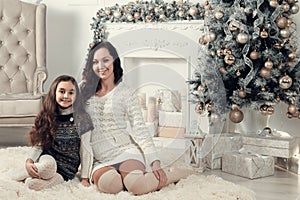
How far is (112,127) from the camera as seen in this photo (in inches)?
95.7

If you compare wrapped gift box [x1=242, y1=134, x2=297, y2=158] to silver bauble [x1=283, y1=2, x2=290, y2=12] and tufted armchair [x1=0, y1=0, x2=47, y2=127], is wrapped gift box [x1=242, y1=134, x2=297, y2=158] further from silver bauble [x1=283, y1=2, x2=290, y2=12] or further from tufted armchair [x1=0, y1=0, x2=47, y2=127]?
tufted armchair [x1=0, y1=0, x2=47, y2=127]

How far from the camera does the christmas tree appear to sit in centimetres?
309

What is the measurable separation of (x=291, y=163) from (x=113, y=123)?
4.59 feet

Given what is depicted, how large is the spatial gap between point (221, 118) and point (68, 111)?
1243 millimetres

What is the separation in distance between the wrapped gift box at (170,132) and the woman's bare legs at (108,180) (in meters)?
0.98

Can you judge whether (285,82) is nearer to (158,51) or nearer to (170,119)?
(170,119)

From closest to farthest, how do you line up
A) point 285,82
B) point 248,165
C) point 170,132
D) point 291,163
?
point 248,165 < point 285,82 < point 291,163 < point 170,132

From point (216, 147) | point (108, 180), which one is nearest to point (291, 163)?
point (216, 147)

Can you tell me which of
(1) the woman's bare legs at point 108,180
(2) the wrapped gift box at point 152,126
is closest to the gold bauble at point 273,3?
(2) the wrapped gift box at point 152,126

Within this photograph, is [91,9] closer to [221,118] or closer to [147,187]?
[221,118]

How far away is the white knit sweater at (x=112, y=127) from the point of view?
241cm

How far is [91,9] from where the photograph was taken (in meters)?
4.46

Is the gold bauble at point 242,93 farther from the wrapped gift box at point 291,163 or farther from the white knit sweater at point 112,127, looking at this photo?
the white knit sweater at point 112,127

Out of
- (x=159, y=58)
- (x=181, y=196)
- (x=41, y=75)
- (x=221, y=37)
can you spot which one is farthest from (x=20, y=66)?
(x=181, y=196)
